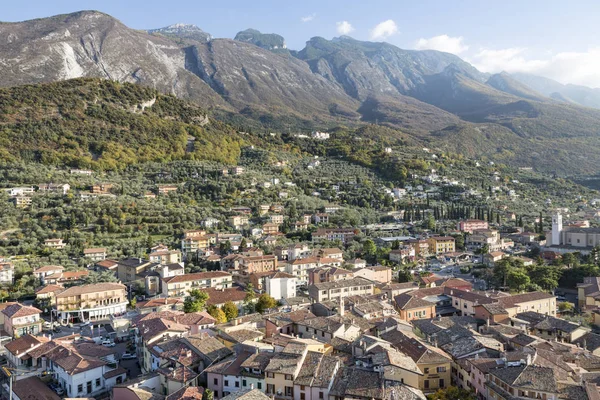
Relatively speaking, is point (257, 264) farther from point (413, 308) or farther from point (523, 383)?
point (523, 383)

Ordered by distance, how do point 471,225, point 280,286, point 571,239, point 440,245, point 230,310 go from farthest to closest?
1. point 471,225
2. point 440,245
3. point 571,239
4. point 280,286
5. point 230,310

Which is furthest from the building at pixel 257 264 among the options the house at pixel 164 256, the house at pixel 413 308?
the house at pixel 413 308

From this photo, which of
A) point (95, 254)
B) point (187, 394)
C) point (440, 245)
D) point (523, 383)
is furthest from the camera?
point (440, 245)

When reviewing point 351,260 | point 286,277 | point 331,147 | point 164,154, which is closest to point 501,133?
point 331,147

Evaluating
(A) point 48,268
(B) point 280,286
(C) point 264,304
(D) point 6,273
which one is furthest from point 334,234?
(D) point 6,273

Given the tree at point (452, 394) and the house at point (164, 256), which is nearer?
the tree at point (452, 394)

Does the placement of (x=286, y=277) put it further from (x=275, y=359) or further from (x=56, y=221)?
(x=56, y=221)

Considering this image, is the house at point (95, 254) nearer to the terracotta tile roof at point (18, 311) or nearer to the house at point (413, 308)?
the terracotta tile roof at point (18, 311)
